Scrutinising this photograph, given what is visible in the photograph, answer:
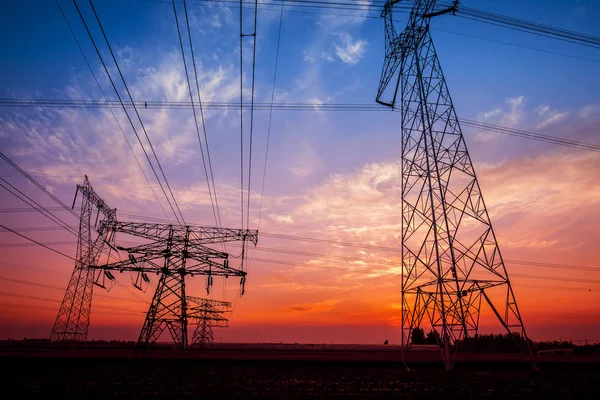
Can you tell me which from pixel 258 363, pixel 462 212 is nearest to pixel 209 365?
pixel 258 363

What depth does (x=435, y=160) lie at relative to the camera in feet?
79.5

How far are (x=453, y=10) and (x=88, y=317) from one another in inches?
2089

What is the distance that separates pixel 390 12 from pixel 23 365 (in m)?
35.4

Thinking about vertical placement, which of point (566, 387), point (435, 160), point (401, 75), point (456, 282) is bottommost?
point (566, 387)

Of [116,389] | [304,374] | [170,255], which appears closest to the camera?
[116,389]

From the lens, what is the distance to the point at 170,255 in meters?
36.6

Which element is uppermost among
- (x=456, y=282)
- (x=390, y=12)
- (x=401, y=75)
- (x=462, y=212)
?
(x=390, y=12)

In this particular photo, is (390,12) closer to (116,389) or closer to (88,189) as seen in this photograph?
(116,389)

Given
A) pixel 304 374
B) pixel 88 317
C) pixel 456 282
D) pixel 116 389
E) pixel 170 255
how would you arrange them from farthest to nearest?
1. pixel 88 317
2. pixel 170 255
3. pixel 456 282
4. pixel 304 374
5. pixel 116 389

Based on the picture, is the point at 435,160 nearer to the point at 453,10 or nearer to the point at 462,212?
the point at 462,212

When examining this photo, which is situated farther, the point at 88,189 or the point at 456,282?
the point at 88,189

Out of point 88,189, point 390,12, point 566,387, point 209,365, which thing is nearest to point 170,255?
point 209,365

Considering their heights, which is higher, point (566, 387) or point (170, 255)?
point (170, 255)

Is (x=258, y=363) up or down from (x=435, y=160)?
down
